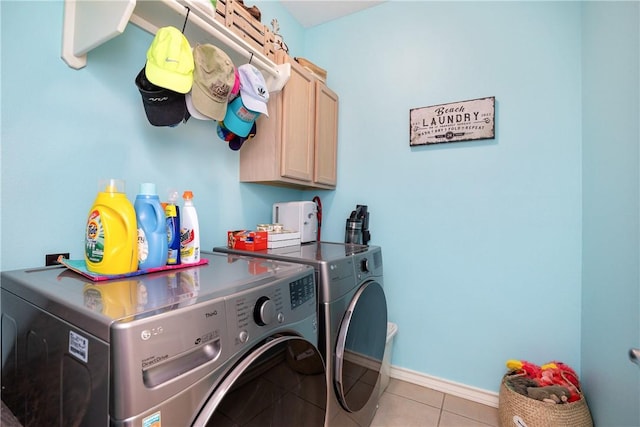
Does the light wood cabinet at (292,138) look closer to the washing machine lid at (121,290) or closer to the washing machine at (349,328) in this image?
the washing machine at (349,328)

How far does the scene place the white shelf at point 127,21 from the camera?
954mm

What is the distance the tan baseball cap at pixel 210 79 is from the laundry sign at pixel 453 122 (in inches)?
51.1

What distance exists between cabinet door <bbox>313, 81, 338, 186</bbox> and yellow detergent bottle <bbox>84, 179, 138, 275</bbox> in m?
1.31

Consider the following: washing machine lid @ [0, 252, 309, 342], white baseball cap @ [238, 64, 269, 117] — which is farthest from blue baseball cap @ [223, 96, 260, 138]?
washing machine lid @ [0, 252, 309, 342]

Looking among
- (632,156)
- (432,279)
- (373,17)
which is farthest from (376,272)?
(373,17)

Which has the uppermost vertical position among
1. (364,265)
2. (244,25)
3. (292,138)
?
(244,25)

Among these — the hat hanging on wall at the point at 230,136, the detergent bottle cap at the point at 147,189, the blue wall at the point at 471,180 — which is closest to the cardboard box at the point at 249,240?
the hat hanging on wall at the point at 230,136

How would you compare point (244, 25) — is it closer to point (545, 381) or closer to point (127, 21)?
point (127, 21)

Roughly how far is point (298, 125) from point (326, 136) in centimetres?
36

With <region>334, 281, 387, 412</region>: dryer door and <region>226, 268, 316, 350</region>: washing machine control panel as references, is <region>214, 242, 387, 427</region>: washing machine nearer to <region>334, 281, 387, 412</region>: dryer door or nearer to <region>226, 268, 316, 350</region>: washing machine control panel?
<region>334, 281, 387, 412</region>: dryer door

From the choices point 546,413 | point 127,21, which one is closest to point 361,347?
point 546,413

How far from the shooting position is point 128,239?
86cm

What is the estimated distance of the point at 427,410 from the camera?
5.69ft

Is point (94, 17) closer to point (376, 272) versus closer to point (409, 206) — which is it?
point (376, 272)
